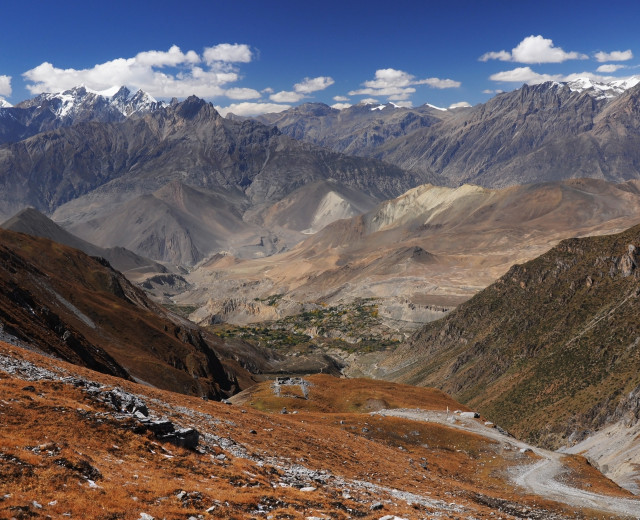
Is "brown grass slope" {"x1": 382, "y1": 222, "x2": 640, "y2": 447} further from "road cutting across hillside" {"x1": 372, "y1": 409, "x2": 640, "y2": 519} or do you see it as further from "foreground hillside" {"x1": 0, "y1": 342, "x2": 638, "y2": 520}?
"foreground hillside" {"x1": 0, "y1": 342, "x2": 638, "y2": 520}

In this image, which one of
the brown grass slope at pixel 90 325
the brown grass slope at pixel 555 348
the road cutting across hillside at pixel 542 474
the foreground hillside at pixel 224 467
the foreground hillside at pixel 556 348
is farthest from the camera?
the brown grass slope at pixel 555 348

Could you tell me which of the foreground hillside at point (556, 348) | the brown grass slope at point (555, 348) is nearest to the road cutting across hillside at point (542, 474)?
the foreground hillside at point (556, 348)

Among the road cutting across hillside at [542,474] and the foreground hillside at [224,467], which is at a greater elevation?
the foreground hillside at [224,467]

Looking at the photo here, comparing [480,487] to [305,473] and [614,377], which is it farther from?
[614,377]

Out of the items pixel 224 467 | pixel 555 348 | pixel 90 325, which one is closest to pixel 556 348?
pixel 555 348

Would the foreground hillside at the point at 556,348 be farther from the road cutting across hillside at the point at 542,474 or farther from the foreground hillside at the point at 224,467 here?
the foreground hillside at the point at 224,467

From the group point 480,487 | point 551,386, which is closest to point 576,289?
point 551,386
